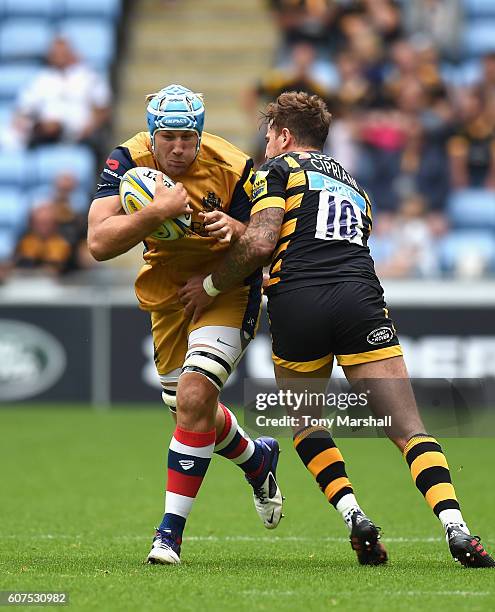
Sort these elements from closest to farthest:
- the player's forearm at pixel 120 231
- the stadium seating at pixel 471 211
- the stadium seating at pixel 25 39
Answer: the player's forearm at pixel 120 231 → the stadium seating at pixel 471 211 → the stadium seating at pixel 25 39

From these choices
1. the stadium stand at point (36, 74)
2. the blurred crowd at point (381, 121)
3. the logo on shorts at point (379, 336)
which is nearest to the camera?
the logo on shorts at point (379, 336)

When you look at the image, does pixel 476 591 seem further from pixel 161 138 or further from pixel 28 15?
pixel 28 15

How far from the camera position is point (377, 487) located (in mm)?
9984

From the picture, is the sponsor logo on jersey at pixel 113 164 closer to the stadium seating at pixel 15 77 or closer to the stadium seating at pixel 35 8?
the stadium seating at pixel 15 77

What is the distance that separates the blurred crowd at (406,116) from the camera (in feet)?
Answer: 52.3

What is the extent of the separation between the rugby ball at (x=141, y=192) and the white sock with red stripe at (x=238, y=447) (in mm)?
1269

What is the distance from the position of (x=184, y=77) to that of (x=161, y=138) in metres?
13.6

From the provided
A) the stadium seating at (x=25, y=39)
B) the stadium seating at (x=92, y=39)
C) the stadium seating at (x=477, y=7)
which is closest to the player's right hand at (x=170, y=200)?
the stadium seating at (x=92, y=39)

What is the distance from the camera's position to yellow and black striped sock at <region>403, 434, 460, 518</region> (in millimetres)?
6156

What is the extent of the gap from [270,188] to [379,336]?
879mm

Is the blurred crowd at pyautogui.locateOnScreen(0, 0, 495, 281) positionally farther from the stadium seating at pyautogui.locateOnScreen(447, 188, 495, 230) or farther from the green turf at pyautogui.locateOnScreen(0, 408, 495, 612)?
the green turf at pyautogui.locateOnScreen(0, 408, 495, 612)

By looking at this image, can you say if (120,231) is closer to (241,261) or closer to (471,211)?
(241,261)

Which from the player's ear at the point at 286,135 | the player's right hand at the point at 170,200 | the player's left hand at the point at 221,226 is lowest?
the player's left hand at the point at 221,226

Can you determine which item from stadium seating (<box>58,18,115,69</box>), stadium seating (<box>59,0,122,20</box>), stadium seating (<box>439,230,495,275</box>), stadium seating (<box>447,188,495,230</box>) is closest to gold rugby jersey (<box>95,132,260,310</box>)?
stadium seating (<box>439,230,495,275</box>)
